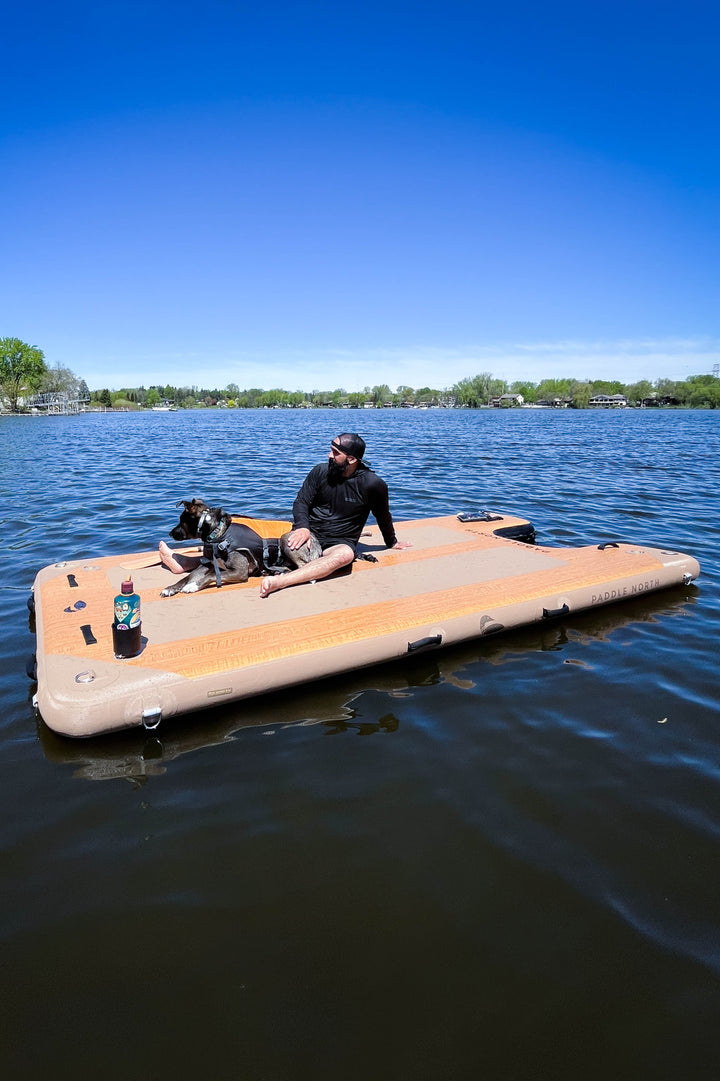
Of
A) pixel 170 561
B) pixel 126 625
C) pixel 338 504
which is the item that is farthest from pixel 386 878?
pixel 170 561

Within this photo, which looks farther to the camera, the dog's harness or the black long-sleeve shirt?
the black long-sleeve shirt

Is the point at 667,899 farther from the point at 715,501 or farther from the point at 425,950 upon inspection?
the point at 715,501

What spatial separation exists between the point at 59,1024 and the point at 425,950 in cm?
164

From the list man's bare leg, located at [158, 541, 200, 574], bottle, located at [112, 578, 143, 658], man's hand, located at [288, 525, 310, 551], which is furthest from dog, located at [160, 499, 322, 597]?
bottle, located at [112, 578, 143, 658]

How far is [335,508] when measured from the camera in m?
6.79

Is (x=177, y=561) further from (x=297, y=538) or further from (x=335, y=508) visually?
(x=335, y=508)

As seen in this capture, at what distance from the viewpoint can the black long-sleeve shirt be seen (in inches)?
261

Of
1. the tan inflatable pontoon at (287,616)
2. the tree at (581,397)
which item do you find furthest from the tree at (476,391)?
the tan inflatable pontoon at (287,616)

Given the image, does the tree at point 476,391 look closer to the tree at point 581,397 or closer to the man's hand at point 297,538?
the tree at point 581,397

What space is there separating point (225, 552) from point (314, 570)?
0.99 m

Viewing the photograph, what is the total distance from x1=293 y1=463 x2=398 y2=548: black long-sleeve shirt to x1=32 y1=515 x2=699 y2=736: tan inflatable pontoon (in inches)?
19.6

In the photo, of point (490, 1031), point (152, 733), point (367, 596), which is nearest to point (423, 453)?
point (367, 596)

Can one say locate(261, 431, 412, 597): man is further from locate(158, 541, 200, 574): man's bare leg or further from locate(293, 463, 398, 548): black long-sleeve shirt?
locate(158, 541, 200, 574): man's bare leg

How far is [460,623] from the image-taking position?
5.66 m
